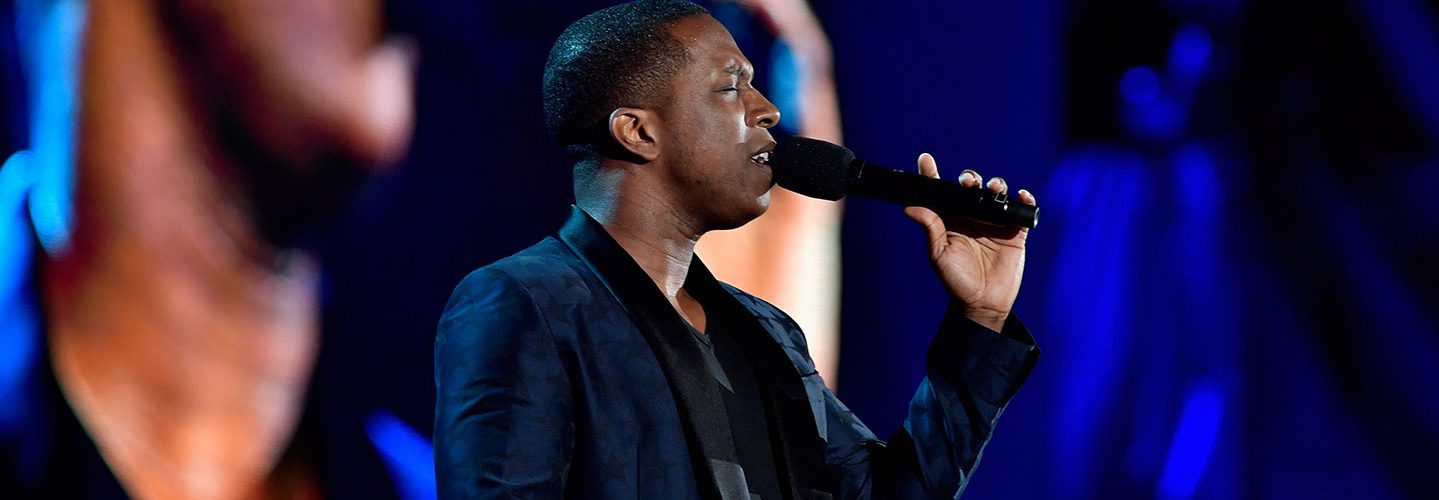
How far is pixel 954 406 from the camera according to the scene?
1.39 m

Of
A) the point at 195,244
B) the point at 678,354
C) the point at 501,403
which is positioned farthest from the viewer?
the point at 195,244

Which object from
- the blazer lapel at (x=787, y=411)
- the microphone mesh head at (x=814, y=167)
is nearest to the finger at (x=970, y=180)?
the microphone mesh head at (x=814, y=167)

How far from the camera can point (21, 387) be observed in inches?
70.4

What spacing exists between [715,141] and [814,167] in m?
0.10

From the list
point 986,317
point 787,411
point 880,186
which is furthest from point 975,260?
point 787,411

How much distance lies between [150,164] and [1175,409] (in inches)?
79.1

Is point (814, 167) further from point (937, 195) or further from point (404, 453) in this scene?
point (404, 453)

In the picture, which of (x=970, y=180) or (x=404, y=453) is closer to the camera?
(x=970, y=180)

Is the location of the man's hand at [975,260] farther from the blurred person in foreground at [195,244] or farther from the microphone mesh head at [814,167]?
the blurred person in foreground at [195,244]

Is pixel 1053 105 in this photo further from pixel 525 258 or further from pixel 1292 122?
pixel 525 258

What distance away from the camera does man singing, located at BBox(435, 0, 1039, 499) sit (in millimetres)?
1135

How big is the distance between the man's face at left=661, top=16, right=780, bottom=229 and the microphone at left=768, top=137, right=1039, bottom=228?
3 cm

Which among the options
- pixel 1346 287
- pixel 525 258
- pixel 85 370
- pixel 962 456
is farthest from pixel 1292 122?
pixel 85 370

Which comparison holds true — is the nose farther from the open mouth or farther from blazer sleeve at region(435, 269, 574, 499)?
blazer sleeve at region(435, 269, 574, 499)
